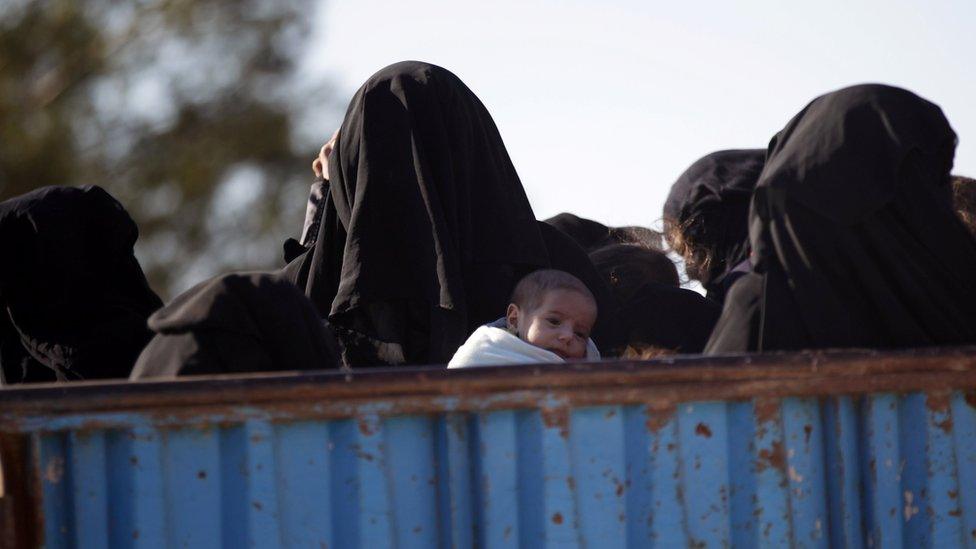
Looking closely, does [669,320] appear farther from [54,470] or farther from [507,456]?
[54,470]

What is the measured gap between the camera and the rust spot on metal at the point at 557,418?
2467 mm

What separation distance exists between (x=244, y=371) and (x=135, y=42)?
28.2 feet

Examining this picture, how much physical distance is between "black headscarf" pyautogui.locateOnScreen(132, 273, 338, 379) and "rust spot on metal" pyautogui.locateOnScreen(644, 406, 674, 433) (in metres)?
0.67

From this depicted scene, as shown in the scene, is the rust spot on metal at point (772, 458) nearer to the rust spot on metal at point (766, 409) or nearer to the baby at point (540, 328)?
the rust spot on metal at point (766, 409)

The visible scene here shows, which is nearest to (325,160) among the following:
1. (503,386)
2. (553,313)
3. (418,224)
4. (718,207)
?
(418,224)

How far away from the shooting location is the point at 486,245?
Result: 4.03 metres

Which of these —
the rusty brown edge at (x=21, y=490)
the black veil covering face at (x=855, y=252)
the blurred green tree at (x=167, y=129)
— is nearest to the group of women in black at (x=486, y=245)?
the black veil covering face at (x=855, y=252)

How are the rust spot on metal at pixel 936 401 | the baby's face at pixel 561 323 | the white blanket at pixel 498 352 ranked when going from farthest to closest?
the baby's face at pixel 561 323 → the white blanket at pixel 498 352 → the rust spot on metal at pixel 936 401

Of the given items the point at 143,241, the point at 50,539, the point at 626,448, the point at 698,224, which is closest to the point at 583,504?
the point at 626,448

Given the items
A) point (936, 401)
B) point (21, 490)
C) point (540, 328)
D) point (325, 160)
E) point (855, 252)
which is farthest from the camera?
point (325, 160)

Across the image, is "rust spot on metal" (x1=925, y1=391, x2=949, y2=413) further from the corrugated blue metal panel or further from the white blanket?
the white blanket

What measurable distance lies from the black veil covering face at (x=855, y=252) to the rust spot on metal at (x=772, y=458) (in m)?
0.31

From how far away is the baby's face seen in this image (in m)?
3.54

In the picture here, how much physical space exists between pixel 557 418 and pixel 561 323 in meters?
1.10
